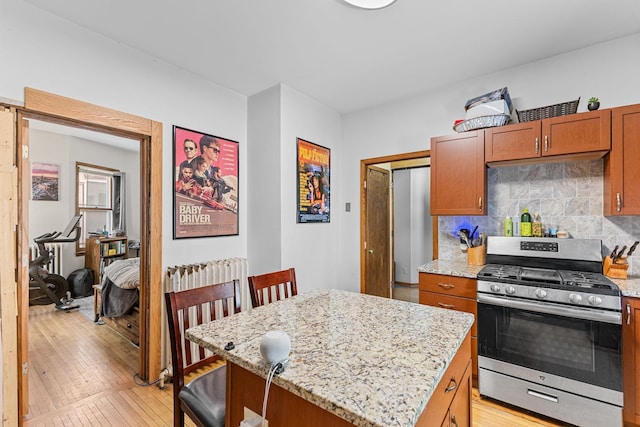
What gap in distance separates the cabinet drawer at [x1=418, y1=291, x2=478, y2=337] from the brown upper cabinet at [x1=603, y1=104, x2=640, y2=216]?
116cm

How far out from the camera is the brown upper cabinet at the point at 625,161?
6.60 feet

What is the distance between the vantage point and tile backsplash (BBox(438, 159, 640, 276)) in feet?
7.54

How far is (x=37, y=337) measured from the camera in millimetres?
→ 3207

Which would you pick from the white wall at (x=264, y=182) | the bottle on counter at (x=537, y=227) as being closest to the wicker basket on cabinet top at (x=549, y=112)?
the bottle on counter at (x=537, y=227)

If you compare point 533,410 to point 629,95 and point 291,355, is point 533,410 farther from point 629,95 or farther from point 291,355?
point 629,95

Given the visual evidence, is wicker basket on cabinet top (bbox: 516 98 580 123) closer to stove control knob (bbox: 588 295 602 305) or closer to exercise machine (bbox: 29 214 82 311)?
stove control knob (bbox: 588 295 602 305)

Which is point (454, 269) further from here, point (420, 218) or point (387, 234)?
point (420, 218)

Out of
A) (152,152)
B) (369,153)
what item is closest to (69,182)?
(152,152)

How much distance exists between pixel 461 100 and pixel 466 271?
66.6 inches

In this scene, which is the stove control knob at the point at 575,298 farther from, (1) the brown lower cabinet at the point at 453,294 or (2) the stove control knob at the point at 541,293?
(1) the brown lower cabinet at the point at 453,294

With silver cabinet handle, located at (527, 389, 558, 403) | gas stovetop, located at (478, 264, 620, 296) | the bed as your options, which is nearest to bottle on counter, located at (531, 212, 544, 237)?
gas stovetop, located at (478, 264, 620, 296)

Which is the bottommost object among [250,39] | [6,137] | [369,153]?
[6,137]

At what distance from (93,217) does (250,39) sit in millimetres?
4657

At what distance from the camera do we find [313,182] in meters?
3.38
